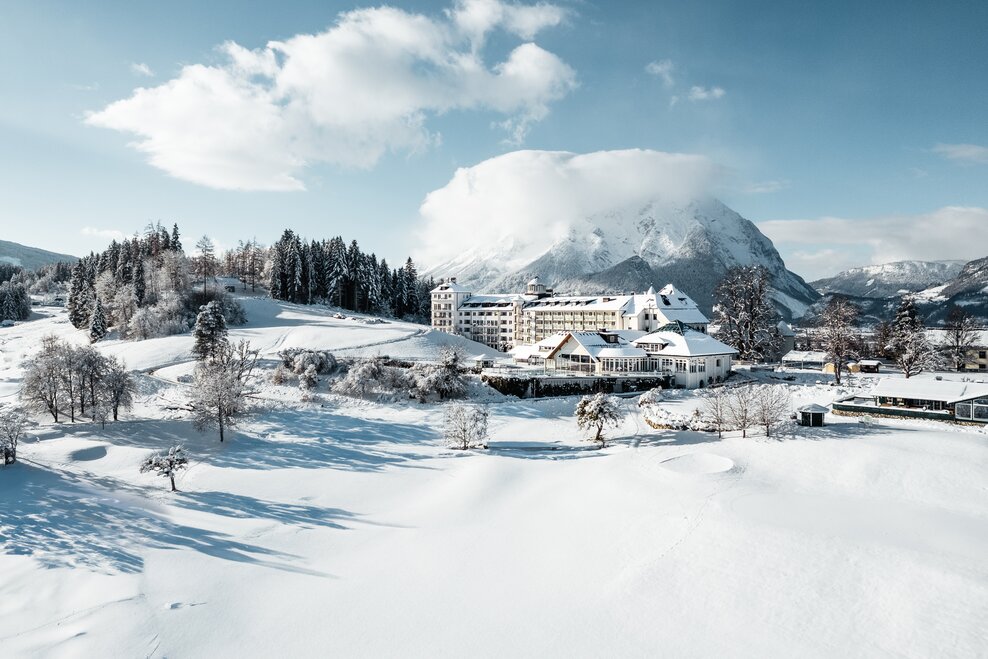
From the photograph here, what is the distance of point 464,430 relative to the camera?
35156 millimetres

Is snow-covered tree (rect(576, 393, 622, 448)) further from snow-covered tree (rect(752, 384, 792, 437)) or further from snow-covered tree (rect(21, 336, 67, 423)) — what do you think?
snow-covered tree (rect(21, 336, 67, 423))

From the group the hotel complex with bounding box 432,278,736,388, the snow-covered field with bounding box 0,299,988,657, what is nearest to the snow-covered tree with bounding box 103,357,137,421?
the snow-covered field with bounding box 0,299,988,657

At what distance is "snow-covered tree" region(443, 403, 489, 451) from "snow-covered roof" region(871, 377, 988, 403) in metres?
28.0

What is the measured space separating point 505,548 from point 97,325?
78027 millimetres

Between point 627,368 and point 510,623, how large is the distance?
4341cm

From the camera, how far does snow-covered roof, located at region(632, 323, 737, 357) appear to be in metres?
54.8

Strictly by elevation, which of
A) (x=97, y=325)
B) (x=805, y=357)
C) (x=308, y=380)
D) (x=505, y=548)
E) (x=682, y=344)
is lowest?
(x=505, y=548)

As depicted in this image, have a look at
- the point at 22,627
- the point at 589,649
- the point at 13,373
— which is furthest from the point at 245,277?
the point at 589,649

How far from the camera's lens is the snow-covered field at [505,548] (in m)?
14.6

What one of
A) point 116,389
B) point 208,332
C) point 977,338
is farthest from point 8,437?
point 977,338

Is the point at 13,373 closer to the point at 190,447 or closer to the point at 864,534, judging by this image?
the point at 190,447

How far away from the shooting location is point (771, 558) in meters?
17.8

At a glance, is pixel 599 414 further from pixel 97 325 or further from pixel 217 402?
pixel 97 325

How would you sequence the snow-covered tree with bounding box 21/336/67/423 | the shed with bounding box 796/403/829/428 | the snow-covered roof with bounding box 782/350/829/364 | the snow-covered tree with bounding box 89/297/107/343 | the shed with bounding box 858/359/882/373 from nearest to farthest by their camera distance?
the shed with bounding box 796/403/829/428, the snow-covered tree with bounding box 21/336/67/423, the shed with bounding box 858/359/882/373, the snow-covered tree with bounding box 89/297/107/343, the snow-covered roof with bounding box 782/350/829/364
